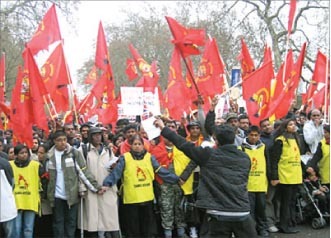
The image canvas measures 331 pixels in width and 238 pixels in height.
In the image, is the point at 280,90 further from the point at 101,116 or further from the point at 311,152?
the point at 101,116

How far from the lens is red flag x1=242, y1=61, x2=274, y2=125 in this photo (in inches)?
348

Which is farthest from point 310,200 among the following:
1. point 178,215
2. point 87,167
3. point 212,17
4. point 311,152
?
point 212,17

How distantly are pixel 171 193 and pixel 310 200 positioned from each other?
222 centimetres

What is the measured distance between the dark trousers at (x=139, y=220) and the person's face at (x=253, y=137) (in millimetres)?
1601

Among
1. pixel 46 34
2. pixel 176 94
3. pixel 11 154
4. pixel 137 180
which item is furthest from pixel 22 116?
pixel 176 94

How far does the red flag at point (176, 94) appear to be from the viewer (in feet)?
33.7

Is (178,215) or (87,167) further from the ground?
(87,167)

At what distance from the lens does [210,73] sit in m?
10.3

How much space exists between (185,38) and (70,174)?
2853 millimetres

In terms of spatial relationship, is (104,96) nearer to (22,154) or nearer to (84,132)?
(84,132)

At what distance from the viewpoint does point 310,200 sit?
812 cm

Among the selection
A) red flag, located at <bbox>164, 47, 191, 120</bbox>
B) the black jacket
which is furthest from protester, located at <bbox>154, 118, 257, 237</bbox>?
red flag, located at <bbox>164, 47, 191, 120</bbox>

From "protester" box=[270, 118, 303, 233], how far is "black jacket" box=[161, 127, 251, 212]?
9.37 feet

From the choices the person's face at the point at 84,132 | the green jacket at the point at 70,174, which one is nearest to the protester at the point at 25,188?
the green jacket at the point at 70,174
